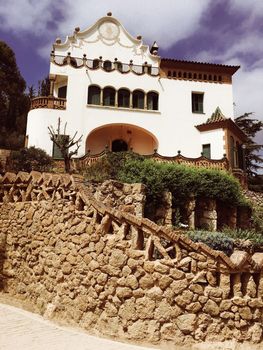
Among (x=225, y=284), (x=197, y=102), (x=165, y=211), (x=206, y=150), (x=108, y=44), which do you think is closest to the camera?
(x=225, y=284)

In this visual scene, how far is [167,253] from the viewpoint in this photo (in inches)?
239

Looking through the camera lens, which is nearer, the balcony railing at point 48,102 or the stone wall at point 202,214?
the stone wall at point 202,214

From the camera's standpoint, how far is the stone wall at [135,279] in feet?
19.2

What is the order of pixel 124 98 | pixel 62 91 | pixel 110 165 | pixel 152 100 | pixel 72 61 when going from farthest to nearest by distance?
pixel 152 100, pixel 124 98, pixel 72 61, pixel 62 91, pixel 110 165

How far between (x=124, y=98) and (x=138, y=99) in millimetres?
1070

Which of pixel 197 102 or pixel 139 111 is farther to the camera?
pixel 197 102

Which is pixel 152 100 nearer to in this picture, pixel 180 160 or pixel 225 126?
pixel 225 126

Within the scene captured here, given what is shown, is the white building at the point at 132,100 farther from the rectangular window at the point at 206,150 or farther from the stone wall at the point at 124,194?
the stone wall at the point at 124,194

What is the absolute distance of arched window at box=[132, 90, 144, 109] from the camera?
2493 cm

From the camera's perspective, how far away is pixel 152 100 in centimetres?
2516

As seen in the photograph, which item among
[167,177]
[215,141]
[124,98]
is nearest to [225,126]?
[215,141]

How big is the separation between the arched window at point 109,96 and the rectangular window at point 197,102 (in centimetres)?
618

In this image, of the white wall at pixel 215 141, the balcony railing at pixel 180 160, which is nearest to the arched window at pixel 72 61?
the balcony railing at pixel 180 160

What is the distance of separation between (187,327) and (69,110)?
64.5 feet
